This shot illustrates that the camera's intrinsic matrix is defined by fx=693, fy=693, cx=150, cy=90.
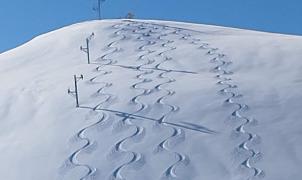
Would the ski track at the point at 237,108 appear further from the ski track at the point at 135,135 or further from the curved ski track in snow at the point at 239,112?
the ski track at the point at 135,135

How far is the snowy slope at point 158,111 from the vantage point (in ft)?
17.6

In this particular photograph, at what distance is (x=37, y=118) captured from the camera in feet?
21.2

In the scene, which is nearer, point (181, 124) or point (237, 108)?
point (181, 124)

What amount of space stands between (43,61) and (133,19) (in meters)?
2.25

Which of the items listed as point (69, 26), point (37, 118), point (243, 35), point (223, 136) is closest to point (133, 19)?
point (69, 26)

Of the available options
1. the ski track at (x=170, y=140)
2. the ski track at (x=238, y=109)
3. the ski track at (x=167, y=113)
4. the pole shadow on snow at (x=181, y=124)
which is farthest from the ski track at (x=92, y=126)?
the ski track at (x=238, y=109)

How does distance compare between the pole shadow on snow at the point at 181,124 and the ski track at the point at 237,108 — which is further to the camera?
the pole shadow on snow at the point at 181,124

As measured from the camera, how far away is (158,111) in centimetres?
623

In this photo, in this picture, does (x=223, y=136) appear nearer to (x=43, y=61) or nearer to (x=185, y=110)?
(x=185, y=110)

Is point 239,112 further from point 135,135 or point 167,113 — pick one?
point 135,135

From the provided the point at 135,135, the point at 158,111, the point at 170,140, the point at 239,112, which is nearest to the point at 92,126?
the point at 135,135

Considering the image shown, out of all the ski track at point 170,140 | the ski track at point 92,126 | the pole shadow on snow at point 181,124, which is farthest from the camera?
the pole shadow on snow at point 181,124

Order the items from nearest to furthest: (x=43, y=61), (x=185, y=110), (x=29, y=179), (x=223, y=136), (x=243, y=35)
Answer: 1. (x=29, y=179)
2. (x=223, y=136)
3. (x=185, y=110)
4. (x=43, y=61)
5. (x=243, y=35)

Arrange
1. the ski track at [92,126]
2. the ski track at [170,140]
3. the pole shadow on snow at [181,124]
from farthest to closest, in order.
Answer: the pole shadow on snow at [181,124] < the ski track at [92,126] < the ski track at [170,140]
